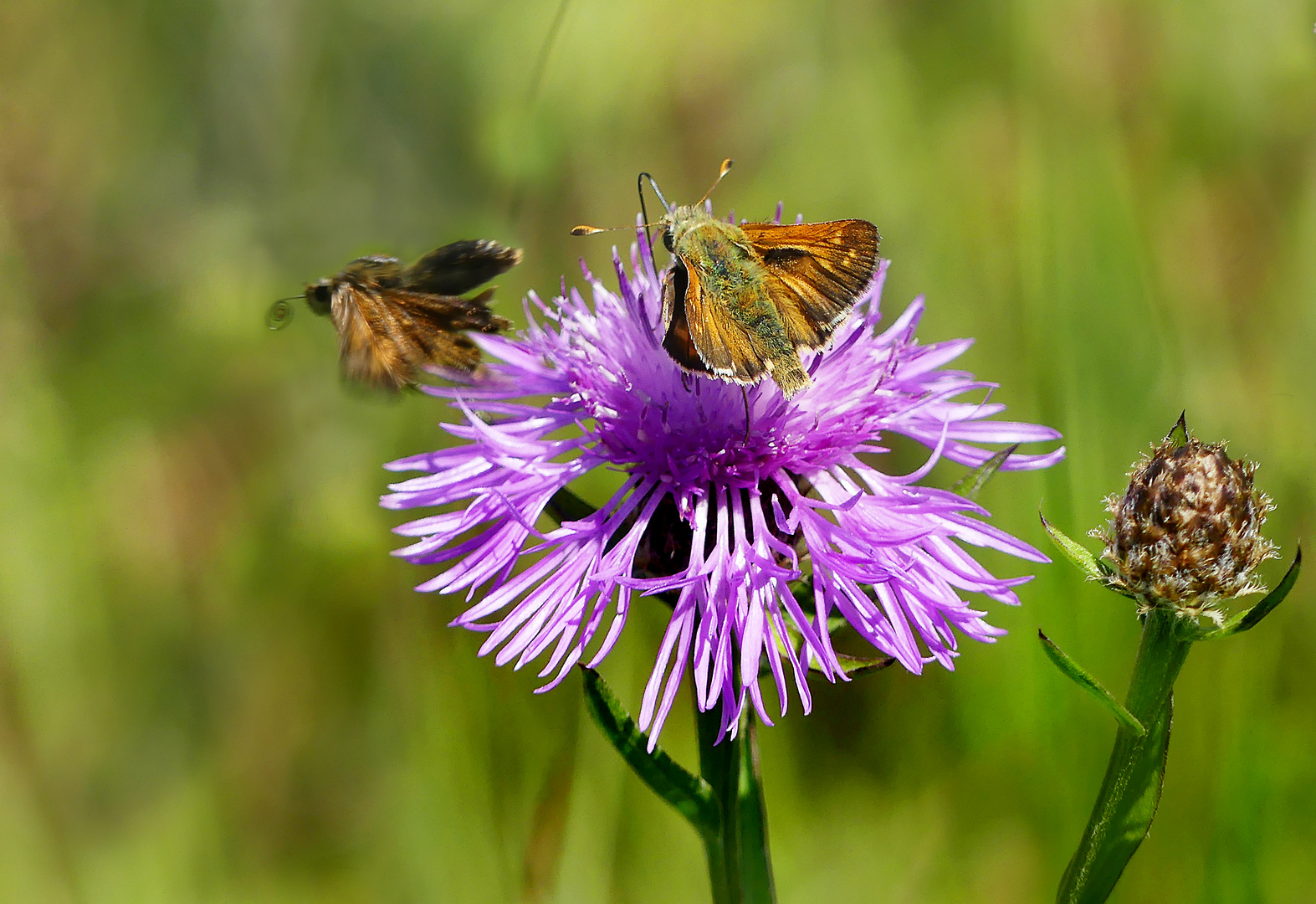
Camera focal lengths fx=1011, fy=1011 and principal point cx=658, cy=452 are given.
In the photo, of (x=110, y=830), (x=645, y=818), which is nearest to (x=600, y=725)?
(x=645, y=818)

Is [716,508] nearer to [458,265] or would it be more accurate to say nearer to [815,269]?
[815,269]

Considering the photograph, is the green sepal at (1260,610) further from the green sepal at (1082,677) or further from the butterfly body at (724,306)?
the butterfly body at (724,306)

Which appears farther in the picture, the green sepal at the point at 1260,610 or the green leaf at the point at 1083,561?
the green leaf at the point at 1083,561

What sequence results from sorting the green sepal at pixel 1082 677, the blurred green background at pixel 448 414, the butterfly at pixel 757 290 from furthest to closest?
the blurred green background at pixel 448 414, the butterfly at pixel 757 290, the green sepal at pixel 1082 677

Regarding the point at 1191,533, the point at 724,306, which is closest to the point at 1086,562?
the point at 1191,533

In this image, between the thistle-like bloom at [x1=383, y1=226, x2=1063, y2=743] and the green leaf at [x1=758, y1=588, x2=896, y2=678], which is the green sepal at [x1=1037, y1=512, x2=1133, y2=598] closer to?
the thistle-like bloom at [x1=383, y1=226, x2=1063, y2=743]

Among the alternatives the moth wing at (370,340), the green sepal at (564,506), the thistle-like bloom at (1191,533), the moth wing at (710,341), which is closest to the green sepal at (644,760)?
the green sepal at (564,506)

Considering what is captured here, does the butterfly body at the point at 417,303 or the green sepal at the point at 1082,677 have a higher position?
the butterfly body at the point at 417,303

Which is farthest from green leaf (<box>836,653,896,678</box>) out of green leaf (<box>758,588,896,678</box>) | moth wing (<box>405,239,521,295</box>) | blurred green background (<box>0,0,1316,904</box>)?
moth wing (<box>405,239,521,295</box>)
